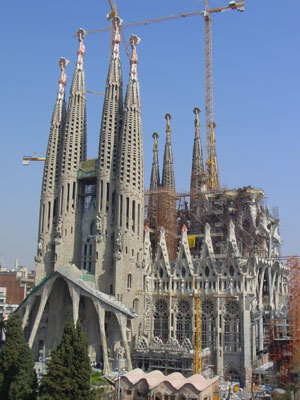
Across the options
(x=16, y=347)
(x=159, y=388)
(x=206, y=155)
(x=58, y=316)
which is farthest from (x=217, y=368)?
(x=206, y=155)

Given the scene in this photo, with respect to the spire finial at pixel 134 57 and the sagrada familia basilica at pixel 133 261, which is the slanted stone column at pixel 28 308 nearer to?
the sagrada familia basilica at pixel 133 261

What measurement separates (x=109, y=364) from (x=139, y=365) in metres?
4.18

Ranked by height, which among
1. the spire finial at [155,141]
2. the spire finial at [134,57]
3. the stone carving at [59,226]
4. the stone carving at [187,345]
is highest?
the spire finial at [134,57]

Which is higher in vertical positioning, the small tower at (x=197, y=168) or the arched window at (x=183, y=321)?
the small tower at (x=197, y=168)

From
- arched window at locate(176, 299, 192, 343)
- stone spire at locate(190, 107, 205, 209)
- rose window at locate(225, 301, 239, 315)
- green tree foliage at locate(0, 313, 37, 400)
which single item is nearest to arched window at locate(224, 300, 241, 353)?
rose window at locate(225, 301, 239, 315)

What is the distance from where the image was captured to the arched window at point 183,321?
61688mm

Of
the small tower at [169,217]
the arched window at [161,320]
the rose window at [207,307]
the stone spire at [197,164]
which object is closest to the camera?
the rose window at [207,307]

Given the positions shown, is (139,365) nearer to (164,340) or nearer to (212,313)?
(164,340)

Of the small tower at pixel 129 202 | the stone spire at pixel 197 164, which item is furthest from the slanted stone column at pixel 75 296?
the stone spire at pixel 197 164

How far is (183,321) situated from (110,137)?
82.3 feet

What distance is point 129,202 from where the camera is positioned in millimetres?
64312

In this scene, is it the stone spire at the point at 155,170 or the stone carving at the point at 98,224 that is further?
the stone spire at the point at 155,170

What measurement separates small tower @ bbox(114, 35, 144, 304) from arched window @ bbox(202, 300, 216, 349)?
8800 millimetres

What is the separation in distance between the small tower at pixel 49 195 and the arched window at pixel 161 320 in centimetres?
1476
